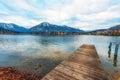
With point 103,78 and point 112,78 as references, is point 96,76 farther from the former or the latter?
point 112,78

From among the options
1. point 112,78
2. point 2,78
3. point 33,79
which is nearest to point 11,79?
point 2,78

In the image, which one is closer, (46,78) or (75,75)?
(46,78)

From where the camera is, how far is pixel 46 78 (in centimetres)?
642

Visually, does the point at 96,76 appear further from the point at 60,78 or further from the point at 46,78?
the point at 46,78

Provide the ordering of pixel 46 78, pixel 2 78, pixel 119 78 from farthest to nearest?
1. pixel 119 78
2. pixel 2 78
3. pixel 46 78

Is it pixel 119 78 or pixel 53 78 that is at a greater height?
pixel 53 78

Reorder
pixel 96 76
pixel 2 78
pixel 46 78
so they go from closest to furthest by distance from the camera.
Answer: pixel 46 78
pixel 96 76
pixel 2 78

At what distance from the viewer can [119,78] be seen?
1149cm

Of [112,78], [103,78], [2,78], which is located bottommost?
[112,78]

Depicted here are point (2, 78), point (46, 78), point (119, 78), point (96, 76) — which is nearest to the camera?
point (46, 78)

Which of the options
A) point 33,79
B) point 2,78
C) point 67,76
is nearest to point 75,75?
point 67,76

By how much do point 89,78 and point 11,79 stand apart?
734 centimetres

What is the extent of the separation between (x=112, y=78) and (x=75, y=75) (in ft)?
23.1

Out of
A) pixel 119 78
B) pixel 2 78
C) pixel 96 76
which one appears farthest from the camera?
pixel 119 78
